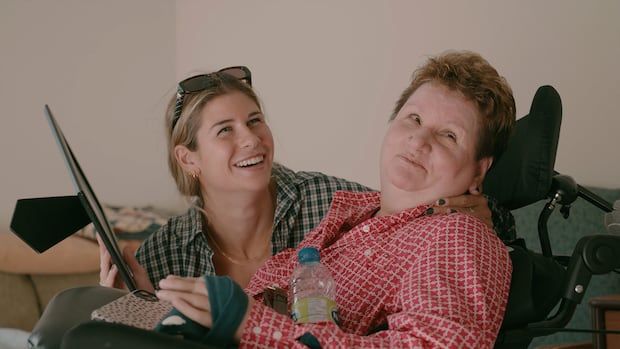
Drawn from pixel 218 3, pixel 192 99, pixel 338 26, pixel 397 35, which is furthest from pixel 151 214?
pixel 192 99

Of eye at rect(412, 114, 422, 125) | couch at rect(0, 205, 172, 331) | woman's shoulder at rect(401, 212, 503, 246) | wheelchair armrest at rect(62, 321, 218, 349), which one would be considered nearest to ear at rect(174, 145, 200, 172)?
eye at rect(412, 114, 422, 125)

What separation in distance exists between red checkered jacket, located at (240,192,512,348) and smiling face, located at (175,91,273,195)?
1.86 ft

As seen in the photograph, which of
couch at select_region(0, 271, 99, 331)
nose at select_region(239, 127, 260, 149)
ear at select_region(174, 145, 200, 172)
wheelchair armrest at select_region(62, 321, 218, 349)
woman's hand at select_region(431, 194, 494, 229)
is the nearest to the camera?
wheelchair armrest at select_region(62, 321, 218, 349)

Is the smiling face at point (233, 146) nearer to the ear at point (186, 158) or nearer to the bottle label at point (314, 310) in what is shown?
the ear at point (186, 158)

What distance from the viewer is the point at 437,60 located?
5.08 feet

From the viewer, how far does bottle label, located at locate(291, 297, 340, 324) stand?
3.89 feet

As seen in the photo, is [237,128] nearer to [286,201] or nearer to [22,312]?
[286,201]

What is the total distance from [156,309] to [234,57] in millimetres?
2907

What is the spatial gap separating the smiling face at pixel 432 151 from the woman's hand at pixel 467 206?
20mm

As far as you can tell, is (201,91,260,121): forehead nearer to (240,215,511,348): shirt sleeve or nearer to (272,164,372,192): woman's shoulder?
(272,164,372,192): woman's shoulder

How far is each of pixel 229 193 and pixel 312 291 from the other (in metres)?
0.80

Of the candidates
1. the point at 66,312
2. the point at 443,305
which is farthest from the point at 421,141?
the point at 66,312

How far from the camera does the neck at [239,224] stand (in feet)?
7.00

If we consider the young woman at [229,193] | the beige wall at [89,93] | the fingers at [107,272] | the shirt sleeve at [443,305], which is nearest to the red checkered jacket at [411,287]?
the shirt sleeve at [443,305]
